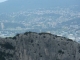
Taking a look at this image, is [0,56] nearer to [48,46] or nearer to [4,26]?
[48,46]

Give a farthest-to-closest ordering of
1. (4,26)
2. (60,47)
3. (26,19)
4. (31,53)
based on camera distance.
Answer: (26,19) < (4,26) < (60,47) < (31,53)

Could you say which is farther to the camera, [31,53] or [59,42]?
[59,42]

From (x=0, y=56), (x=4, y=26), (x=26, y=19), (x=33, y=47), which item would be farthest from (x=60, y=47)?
(x=26, y=19)

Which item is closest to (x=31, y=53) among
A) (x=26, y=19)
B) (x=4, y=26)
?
(x=4, y=26)

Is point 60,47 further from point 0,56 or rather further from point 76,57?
point 0,56

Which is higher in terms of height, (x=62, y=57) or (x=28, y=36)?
(x=28, y=36)

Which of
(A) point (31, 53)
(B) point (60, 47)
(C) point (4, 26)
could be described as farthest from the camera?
(C) point (4, 26)
